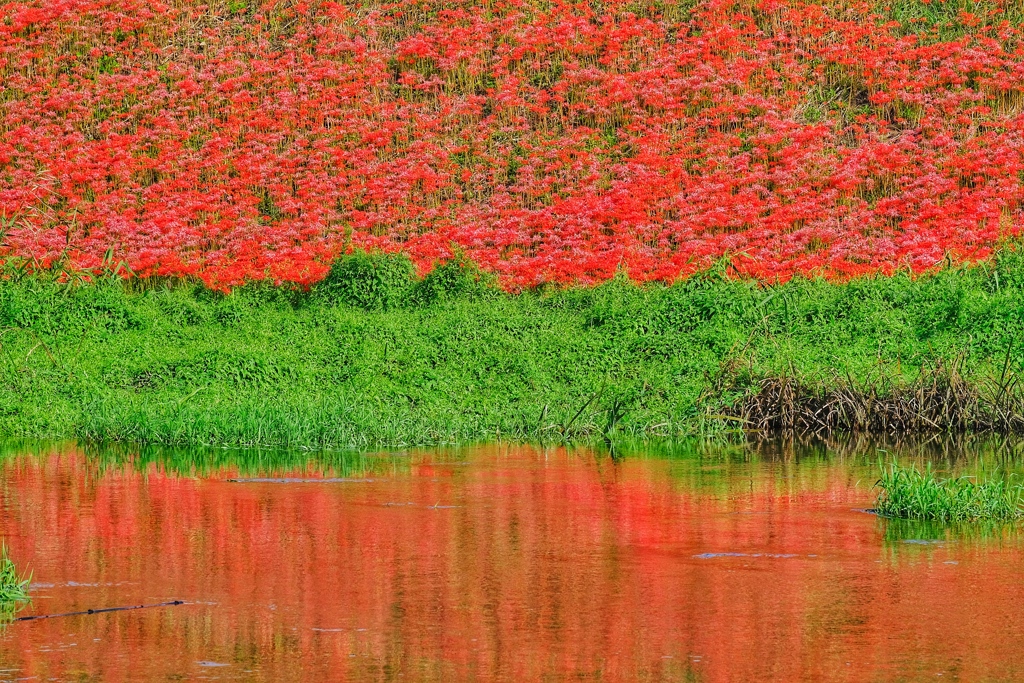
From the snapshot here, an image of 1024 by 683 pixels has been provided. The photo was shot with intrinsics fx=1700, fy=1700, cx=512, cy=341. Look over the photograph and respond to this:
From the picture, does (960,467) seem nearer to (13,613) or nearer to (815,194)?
(13,613)

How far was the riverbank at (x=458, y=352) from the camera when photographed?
14.8 m

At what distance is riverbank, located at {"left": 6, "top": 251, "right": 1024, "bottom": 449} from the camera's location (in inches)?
584

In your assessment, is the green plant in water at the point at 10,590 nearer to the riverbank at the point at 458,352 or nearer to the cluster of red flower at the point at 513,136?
the riverbank at the point at 458,352

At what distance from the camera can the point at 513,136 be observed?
24.1 metres

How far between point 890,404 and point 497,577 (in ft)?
23.4

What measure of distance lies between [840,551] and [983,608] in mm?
1451

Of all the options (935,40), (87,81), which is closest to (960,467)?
(935,40)

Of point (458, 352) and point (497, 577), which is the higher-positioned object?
point (458, 352)

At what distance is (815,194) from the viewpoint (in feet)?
72.5

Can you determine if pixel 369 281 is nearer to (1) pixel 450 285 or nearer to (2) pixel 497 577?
(1) pixel 450 285

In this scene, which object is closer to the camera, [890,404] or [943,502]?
[943,502]

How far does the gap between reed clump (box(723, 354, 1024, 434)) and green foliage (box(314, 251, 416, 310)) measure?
5556mm

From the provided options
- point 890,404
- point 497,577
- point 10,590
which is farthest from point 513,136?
point 10,590

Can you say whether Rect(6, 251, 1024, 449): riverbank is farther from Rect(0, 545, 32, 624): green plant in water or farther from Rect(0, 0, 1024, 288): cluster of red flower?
Rect(0, 545, 32, 624): green plant in water
